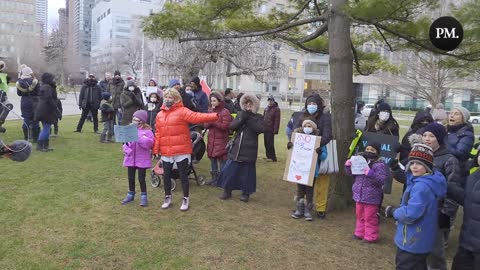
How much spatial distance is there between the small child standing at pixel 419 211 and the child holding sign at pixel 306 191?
2.09 metres

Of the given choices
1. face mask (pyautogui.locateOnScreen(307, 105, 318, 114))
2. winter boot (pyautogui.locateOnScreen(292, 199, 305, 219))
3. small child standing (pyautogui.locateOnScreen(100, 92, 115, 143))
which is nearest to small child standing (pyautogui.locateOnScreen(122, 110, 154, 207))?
winter boot (pyautogui.locateOnScreen(292, 199, 305, 219))

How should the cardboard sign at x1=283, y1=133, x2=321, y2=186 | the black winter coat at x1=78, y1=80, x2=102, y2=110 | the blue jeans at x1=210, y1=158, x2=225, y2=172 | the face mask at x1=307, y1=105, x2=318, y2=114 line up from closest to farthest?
the cardboard sign at x1=283, y1=133, x2=321, y2=186
the face mask at x1=307, y1=105, x2=318, y2=114
the blue jeans at x1=210, y1=158, x2=225, y2=172
the black winter coat at x1=78, y1=80, x2=102, y2=110

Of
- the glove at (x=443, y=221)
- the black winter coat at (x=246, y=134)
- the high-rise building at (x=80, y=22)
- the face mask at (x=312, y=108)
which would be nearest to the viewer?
the glove at (x=443, y=221)

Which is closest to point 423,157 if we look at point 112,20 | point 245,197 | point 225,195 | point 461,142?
point 461,142

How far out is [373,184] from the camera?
528 centimetres

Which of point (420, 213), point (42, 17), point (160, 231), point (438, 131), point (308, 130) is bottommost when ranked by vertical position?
point (160, 231)

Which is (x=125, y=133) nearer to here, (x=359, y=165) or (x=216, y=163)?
(x=216, y=163)

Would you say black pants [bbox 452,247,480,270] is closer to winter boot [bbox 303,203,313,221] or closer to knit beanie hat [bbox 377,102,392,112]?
winter boot [bbox 303,203,313,221]

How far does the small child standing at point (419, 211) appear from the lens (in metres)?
3.77

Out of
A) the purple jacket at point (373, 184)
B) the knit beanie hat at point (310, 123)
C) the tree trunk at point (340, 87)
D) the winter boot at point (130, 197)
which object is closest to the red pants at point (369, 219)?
the purple jacket at point (373, 184)

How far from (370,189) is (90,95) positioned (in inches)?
380

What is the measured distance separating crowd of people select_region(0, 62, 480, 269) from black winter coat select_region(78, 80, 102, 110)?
9.16 ft

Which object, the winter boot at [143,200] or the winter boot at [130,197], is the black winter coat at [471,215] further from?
the winter boot at [130,197]

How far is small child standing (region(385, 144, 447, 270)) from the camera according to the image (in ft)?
12.4
